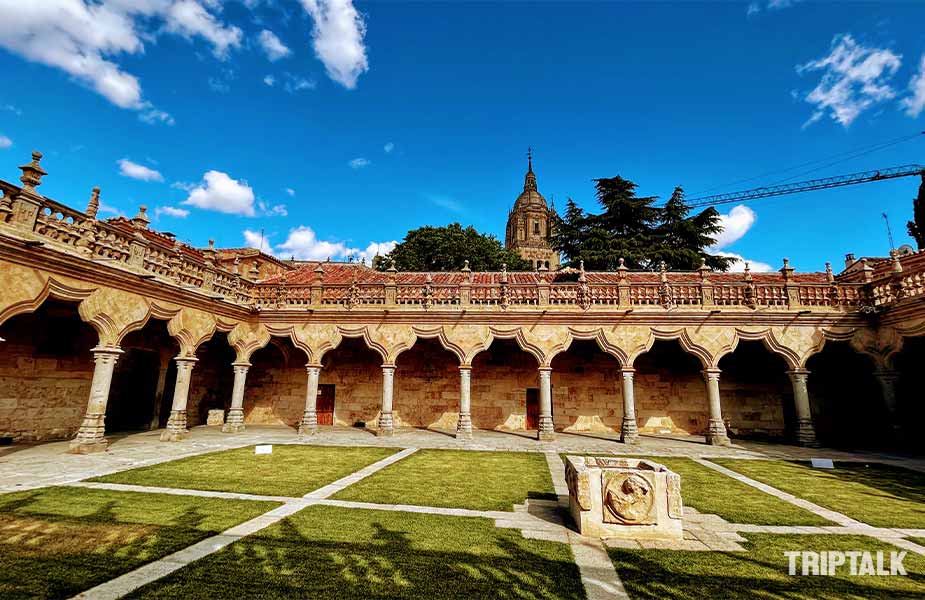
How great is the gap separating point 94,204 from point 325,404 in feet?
35.1

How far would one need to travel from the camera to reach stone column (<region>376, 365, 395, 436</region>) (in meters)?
14.8

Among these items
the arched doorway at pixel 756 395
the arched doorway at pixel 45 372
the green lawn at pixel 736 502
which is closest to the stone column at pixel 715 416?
the arched doorway at pixel 756 395

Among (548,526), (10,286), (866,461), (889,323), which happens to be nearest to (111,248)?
(10,286)

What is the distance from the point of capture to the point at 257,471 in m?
8.62

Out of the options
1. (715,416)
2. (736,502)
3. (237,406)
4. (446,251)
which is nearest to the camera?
(736,502)

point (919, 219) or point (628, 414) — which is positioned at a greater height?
point (919, 219)

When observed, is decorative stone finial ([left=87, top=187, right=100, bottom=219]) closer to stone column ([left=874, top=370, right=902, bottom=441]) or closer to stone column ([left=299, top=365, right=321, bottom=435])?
stone column ([left=299, top=365, right=321, bottom=435])

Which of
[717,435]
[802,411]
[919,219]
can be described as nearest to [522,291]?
[717,435]

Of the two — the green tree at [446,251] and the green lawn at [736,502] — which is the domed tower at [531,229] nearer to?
the green tree at [446,251]

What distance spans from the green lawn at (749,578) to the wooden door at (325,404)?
15232 millimetres

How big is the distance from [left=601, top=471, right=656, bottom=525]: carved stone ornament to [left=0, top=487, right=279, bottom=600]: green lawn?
15.8 feet

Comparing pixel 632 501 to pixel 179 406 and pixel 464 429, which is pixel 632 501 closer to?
pixel 464 429

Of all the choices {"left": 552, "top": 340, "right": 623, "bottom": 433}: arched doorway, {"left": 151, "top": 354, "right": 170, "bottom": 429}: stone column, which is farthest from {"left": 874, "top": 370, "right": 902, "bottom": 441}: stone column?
{"left": 151, "top": 354, "right": 170, "bottom": 429}: stone column

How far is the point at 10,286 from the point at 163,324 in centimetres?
681
